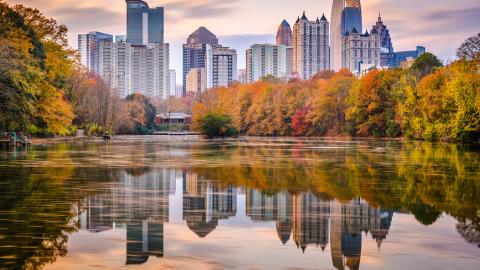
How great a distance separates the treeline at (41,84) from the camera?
40.0 metres

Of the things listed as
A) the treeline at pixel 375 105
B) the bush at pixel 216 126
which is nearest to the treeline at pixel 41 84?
the treeline at pixel 375 105

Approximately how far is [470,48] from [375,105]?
23.0 m

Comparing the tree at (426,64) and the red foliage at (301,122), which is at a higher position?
the tree at (426,64)

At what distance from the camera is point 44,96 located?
5094cm

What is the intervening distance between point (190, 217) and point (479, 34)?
154 feet

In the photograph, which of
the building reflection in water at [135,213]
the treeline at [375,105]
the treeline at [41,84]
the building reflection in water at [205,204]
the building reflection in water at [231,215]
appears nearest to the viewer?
the building reflection in water at [135,213]

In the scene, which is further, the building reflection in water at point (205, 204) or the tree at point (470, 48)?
the tree at point (470, 48)

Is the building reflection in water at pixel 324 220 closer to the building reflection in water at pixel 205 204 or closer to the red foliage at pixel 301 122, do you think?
the building reflection in water at pixel 205 204

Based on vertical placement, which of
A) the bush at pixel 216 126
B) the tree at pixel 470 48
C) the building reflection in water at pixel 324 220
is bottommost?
the building reflection in water at pixel 324 220

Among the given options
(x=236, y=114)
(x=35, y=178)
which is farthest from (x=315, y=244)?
(x=236, y=114)

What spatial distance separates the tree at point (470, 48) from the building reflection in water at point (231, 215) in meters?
41.8

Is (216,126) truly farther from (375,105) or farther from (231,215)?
→ (231,215)

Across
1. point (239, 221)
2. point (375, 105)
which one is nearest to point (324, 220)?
point (239, 221)

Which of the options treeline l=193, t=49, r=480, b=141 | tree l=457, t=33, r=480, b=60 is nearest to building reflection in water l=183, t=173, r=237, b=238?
treeline l=193, t=49, r=480, b=141
